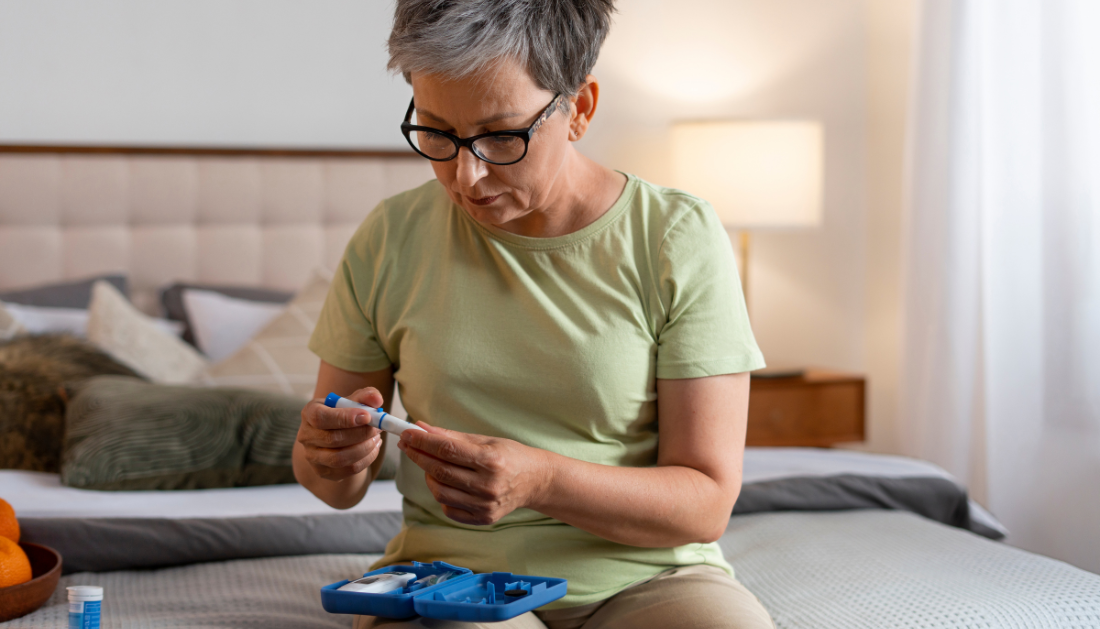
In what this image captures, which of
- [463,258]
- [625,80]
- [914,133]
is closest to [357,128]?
[625,80]

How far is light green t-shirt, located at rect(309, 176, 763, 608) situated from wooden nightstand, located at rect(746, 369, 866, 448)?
175cm

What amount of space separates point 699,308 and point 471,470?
14.2 inches

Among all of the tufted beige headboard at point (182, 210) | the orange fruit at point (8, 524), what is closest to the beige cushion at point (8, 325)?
the tufted beige headboard at point (182, 210)

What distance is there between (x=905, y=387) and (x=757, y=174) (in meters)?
0.81

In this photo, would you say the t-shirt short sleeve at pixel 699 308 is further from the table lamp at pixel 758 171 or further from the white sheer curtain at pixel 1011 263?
the table lamp at pixel 758 171

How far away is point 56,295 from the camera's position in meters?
2.42

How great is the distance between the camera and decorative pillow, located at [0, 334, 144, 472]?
174 centimetres

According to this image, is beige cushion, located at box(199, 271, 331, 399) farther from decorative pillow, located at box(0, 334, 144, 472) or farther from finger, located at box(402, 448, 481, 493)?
finger, located at box(402, 448, 481, 493)

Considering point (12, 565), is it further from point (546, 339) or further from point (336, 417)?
point (546, 339)

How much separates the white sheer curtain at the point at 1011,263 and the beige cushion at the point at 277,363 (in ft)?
5.64

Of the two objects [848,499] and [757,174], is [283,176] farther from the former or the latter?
[848,499]

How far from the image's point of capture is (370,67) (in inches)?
114

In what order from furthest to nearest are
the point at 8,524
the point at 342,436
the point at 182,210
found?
1. the point at 182,210
2. the point at 8,524
3. the point at 342,436

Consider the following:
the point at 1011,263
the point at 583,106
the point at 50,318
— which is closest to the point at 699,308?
the point at 583,106
